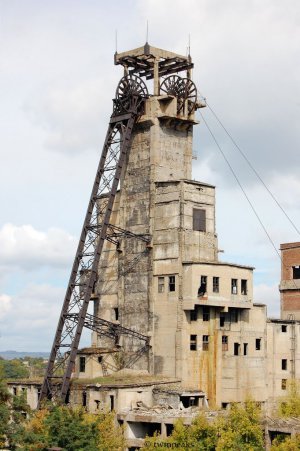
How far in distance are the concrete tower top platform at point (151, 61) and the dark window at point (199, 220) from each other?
14.2 metres

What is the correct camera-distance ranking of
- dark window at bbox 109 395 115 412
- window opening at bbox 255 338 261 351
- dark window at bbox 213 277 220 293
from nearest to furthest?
dark window at bbox 109 395 115 412
dark window at bbox 213 277 220 293
window opening at bbox 255 338 261 351

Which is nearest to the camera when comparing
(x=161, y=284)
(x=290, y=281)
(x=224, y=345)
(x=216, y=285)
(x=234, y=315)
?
Result: (x=216, y=285)

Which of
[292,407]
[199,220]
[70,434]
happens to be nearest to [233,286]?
[199,220]

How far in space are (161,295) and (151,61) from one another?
22.6m

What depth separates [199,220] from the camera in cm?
8169

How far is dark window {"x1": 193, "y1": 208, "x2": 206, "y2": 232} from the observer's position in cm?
8138

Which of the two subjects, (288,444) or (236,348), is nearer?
(288,444)

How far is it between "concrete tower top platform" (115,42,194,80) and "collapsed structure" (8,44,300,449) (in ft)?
0.40

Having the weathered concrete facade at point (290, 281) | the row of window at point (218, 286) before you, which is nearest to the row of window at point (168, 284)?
the row of window at point (218, 286)

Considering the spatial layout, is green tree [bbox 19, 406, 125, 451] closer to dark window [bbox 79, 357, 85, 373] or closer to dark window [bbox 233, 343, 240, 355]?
dark window [bbox 79, 357, 85, 373]

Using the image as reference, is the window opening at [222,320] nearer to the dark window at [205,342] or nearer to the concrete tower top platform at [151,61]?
the dark window at [205,342]

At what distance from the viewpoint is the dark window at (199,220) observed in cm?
8138

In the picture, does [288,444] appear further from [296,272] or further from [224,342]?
[296,272]

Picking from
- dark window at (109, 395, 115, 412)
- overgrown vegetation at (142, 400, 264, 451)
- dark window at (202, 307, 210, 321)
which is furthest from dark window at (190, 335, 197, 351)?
overgrown vegetation at (142, 400, 264, 451)
